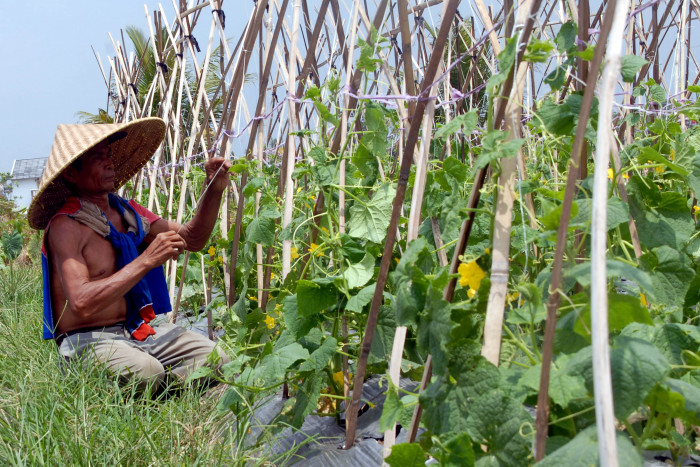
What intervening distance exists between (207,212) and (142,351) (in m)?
0.52

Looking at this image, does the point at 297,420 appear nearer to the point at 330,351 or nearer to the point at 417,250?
the point at 330,351

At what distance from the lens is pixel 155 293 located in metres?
2.27

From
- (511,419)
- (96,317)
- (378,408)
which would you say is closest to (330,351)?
(378,408)

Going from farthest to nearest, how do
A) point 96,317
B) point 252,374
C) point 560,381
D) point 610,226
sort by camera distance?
point 96,317 < point 252,374 < point 610,226 < point 560,381

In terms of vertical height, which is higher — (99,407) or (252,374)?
(252,374)

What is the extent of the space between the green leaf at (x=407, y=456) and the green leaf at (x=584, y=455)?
0.73 feet

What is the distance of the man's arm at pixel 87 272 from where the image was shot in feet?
6.04

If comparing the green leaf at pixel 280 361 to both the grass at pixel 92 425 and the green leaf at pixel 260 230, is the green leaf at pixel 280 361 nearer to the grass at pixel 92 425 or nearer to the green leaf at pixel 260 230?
the grass at pixel 92 425

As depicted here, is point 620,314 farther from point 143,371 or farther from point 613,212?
point 143,371

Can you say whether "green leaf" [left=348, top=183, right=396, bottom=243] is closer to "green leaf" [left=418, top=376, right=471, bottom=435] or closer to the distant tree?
"green leaf" [left=418, top=376, right=471, bottom=435]

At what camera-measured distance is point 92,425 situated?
131cm

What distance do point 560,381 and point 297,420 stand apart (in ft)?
2.31

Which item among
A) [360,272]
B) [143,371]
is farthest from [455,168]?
[143,371]

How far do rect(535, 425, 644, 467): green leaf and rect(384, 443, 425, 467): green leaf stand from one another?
0.22 m
